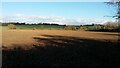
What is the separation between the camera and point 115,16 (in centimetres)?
1944

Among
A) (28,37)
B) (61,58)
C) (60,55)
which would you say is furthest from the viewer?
(28,37)

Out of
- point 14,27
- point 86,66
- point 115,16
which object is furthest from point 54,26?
point 86,66

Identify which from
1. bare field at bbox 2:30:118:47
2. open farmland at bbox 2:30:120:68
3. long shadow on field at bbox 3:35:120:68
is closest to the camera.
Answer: long shadow on field at bbox 3:35:120:68

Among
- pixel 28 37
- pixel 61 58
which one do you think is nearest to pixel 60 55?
pixel 61 58

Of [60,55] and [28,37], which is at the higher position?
[60,55]

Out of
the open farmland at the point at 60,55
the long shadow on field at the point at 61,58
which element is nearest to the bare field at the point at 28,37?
the open farmland at the point at 60,55

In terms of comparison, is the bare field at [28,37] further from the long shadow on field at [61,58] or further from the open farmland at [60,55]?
the long shadow on field at [61,58]

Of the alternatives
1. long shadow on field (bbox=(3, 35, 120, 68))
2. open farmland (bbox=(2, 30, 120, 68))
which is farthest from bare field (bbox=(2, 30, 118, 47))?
long shadow on field (bbox=(3, 35, 120, 68))

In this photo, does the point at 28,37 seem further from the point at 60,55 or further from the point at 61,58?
the point at 61,58

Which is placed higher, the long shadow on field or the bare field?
the long shadow on field

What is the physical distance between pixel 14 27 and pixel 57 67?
84.7m

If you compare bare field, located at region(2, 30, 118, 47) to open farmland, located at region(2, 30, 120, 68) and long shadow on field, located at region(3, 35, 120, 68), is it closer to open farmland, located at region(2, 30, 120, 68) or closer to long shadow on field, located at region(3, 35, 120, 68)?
open farmland, located at region(2, 30, 120, 68)

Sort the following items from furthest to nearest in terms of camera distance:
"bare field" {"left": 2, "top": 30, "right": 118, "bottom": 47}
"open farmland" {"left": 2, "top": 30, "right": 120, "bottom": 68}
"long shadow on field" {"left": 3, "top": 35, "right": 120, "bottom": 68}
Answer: "bare field" {"left": 2, "top": 30, "right": 118, "bottom": 47}, "open farmland" {"left": 2, "top": 30, "right": 120, "bottom": 68}, "long shadow on field" {"left": 3, "top": 35, "right": 120, "bottom": 68}

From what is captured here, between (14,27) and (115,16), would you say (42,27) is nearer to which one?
(14,27)
